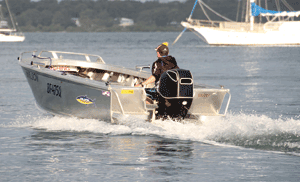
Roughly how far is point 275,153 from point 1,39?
3520 inches

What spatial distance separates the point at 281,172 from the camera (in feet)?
Answer: 22.9

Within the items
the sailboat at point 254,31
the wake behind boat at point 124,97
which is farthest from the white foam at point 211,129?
the sailboat at point 254,31

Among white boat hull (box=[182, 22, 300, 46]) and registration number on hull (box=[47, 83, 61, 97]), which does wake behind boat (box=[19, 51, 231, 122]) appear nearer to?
registration number on hull (box=[47, 83, 61, 97])

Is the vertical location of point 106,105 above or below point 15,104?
above

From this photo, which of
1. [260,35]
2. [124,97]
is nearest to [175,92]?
[124,97]

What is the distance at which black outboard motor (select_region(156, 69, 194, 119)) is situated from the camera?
878 cm

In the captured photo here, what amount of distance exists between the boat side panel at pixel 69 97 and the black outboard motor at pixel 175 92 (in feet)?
3.24

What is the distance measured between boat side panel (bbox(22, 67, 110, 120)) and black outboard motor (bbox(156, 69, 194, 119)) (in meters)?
0.99

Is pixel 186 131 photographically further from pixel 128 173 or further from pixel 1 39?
pixel 1 39

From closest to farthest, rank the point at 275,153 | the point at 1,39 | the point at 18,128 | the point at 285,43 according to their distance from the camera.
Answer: the point at 275,153 → the point at 18,128 → the point at 285,43 → the point at 1,39

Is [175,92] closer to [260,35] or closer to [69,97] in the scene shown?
[69,97]

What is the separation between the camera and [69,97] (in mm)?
10336

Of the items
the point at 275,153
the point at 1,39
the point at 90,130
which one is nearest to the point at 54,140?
the point at 90,130

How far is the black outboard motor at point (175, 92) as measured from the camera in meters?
8.78
